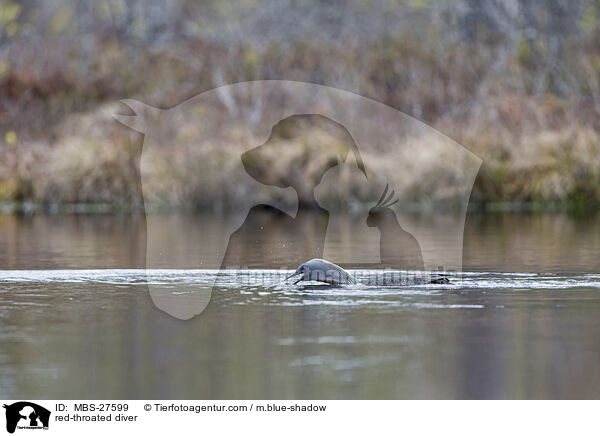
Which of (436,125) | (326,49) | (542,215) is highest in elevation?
(326,49)

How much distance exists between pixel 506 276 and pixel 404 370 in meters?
9.47

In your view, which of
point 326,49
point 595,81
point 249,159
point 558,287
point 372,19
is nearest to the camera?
point 558,287

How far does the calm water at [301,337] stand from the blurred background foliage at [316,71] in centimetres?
3640

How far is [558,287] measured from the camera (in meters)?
20.2

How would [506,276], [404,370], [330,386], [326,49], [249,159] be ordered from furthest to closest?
[326,49] → [249,159] → [506,276] → [404,370] → [330,386]

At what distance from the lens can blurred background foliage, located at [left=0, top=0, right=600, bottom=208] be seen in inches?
2377

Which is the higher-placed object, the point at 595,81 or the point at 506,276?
the point at 595,81

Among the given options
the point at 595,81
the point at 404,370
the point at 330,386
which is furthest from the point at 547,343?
the point at 595,81

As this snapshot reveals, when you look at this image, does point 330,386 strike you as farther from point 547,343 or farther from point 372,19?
point 372,19

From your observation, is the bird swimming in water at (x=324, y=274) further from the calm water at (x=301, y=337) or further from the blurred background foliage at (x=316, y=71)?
the blurred background foliage at (x=316, y=71)
